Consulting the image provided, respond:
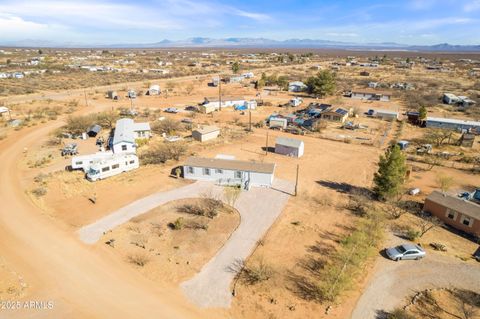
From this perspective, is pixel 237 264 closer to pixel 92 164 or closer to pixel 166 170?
pixel 166 170

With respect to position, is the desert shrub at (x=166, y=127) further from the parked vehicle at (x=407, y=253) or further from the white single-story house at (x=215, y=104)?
the parked vehicle at (x=407, y=253)

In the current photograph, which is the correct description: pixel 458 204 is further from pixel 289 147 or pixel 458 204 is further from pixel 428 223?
pixel 289 147

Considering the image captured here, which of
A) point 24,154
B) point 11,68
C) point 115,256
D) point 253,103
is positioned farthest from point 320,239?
point 11,68

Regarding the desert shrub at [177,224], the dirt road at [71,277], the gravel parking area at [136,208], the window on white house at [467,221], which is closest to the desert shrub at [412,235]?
the window on white house at [467,221]

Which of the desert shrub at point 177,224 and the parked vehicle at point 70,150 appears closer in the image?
the desert shrub at point 177,224

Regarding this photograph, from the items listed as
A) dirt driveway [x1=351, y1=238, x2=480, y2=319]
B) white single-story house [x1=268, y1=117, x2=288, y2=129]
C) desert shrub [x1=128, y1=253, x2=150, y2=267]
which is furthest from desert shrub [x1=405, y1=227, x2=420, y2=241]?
white single-story house [x1=268, y1=117, x2=288, y2=129]
